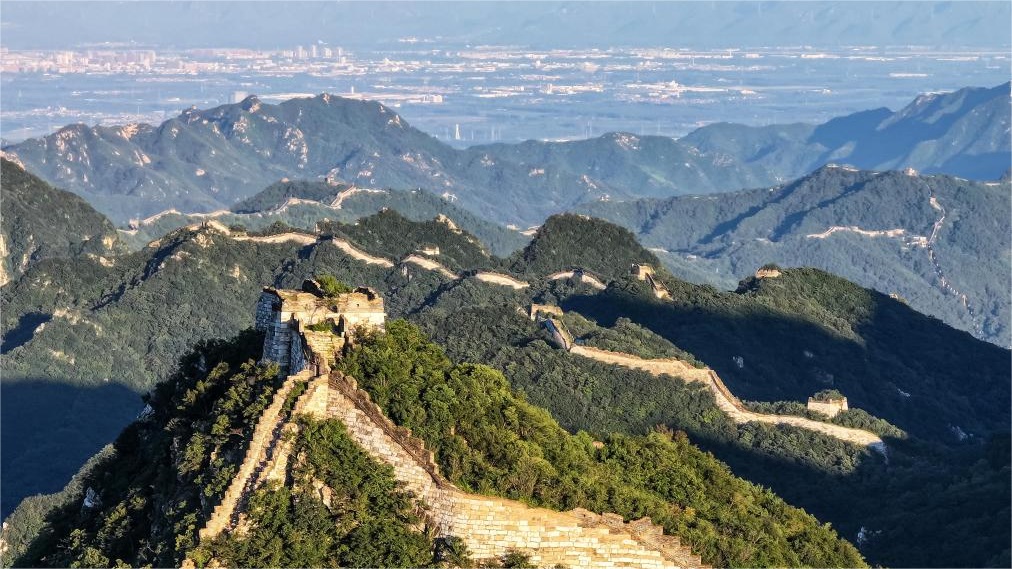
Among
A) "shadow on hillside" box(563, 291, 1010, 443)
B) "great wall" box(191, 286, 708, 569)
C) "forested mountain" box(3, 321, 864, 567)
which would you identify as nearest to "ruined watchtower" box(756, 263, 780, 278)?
"shadow on hillside" box(563, 291, 1010, 443)

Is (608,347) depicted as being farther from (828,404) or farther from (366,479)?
(366,479)

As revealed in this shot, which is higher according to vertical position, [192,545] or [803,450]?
→ [192,545]

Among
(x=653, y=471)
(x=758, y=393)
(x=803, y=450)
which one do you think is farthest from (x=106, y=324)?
(x=653, y=471)

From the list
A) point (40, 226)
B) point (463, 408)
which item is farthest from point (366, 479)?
point (40, 226)

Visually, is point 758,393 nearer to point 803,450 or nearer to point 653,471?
point 803,450

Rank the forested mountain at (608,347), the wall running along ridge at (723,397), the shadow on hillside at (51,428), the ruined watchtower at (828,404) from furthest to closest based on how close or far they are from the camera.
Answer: the shadow on hillside at (51,428)
the ruined watchtower at (828,404)
the wall running along ridge at (723,397)
the forested mountain at (608,347)

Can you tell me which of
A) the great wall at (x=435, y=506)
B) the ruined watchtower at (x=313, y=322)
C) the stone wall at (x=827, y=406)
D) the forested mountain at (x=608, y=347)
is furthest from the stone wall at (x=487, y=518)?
the stone wall at (x=827, y=406)

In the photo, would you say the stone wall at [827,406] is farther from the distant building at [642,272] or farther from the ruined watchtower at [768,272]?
the ruined watchtower at [768,272]
